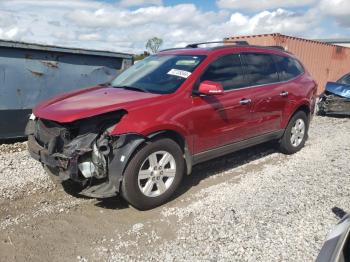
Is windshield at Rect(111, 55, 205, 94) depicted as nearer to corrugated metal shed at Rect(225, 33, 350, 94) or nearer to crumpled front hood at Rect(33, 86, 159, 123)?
crumpled front hood at Rect(33, 86, 159, 123)

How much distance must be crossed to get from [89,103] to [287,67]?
11.8 feet

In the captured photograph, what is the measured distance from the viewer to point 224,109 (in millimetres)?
4836

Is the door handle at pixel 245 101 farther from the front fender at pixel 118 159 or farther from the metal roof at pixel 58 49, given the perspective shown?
the metal roof at pixel 58 49

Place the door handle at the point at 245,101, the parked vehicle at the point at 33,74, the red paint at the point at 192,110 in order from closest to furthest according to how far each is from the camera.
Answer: the red paint at the point at 192,110 → the door handle at the point at 245,101 → the parked vehicle at the point at 33,74

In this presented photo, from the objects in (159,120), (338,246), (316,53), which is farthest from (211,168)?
(316,53)

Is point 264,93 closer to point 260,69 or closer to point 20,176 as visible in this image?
point 260,69

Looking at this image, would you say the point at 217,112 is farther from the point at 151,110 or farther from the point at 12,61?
the point at 12,61

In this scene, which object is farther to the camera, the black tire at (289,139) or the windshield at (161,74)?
the black tire at (289,139)

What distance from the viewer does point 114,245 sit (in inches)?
138

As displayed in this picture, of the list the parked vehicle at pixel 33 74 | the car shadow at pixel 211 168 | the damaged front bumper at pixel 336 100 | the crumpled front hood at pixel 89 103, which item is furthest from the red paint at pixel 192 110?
the damaged front bumper at pixel 336 100

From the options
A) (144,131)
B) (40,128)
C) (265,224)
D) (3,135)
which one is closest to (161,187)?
(144,131)

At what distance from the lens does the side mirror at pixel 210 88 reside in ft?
14.4

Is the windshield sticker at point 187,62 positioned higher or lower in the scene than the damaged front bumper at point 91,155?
higher

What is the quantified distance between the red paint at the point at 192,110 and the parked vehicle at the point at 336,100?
5531 millimetres
